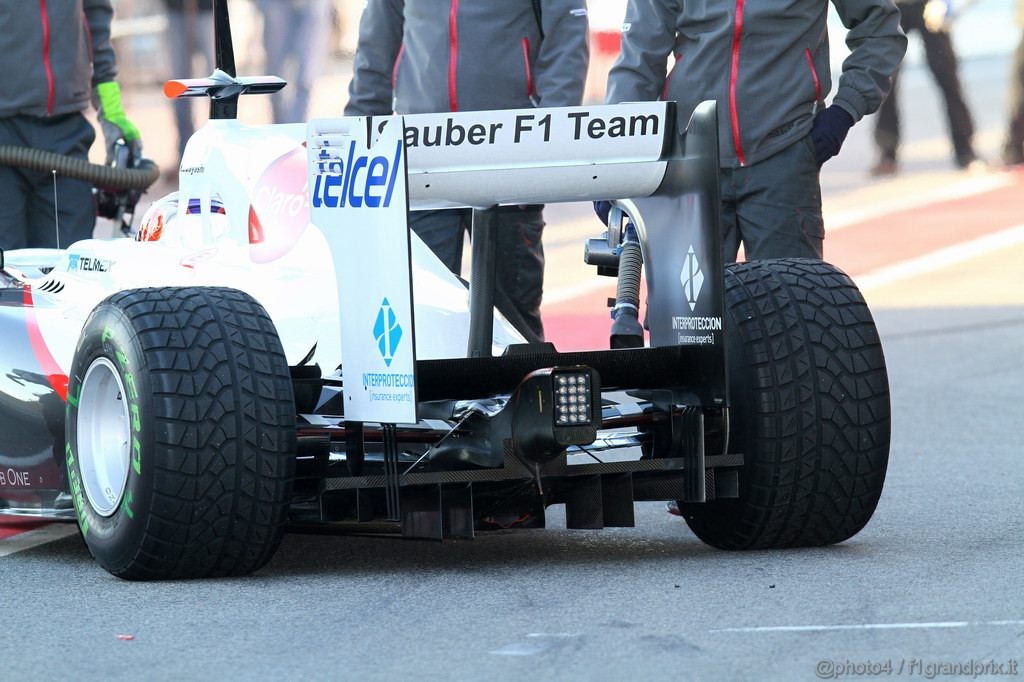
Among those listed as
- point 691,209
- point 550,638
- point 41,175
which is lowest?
point 550,638

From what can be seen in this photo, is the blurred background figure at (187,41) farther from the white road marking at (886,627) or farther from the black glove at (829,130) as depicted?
the white road marking at (886,627)

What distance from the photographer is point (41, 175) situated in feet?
27.8

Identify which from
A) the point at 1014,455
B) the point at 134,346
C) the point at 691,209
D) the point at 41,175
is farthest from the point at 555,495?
the point at 41,175

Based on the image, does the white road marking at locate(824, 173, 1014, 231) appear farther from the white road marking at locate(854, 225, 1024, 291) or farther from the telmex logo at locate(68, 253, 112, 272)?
the telmex logo at locate(68, 253, 112, 272)

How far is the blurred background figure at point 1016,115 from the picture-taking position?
1498cm

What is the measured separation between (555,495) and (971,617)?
1360mm

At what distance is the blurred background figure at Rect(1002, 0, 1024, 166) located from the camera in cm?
1498

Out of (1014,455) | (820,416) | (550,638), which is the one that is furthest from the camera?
(1014,455)

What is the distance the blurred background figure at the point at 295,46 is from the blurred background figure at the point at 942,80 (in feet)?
15.1

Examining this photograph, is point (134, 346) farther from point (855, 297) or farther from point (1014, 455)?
point (1014, 455)

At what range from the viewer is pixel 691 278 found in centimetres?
538

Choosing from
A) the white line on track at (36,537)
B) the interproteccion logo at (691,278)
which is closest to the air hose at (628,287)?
the interproteccion logo at (691,278)

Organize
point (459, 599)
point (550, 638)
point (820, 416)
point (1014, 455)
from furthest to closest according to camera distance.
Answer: point (1014, 455)
point (820, 416)
point (459, 599)
point (550, 638)

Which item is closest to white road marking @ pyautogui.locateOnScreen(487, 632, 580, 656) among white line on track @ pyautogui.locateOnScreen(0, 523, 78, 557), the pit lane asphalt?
the pit lane asphalt
